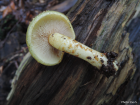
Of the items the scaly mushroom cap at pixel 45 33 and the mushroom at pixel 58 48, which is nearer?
the scaly mushroom cap at pixel 45 33

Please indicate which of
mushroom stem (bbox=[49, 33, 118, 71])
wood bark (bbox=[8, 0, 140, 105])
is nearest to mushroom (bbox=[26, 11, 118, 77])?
mushroom stem (bbox=[49, 33, 118, 71])

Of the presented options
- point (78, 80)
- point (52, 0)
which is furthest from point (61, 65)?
point (52, 0)

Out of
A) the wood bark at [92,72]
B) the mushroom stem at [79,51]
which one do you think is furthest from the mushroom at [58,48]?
the wood bark at [92,72]

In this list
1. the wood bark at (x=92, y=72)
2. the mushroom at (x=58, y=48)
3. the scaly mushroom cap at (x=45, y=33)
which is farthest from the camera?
the wood bark at (x=92, y=72)

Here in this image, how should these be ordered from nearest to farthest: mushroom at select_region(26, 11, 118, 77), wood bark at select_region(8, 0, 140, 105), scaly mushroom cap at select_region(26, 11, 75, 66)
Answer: scaly mushroom cap at select_region(26, 11, 75, 66)
mushroom at select_region(26, 11, 118, 77)
wood bark at select_region(8, 0, 140, 105)

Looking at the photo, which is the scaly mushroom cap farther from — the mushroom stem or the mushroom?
the mushroom stem

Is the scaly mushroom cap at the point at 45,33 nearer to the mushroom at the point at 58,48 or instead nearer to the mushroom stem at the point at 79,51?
the mushroom at the point at 58,48
